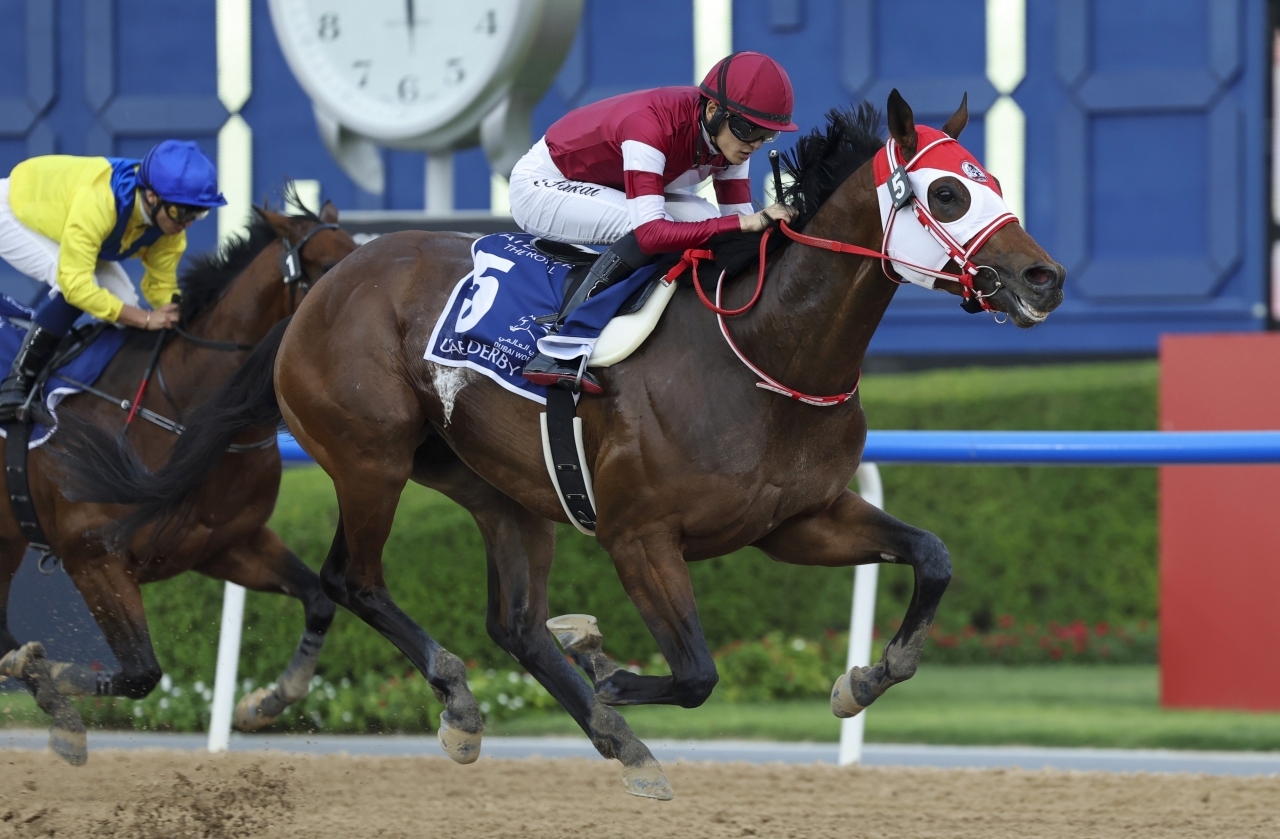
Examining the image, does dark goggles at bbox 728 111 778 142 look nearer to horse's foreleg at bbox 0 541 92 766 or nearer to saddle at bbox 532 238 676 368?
saddle at bbox 532 238 676 368

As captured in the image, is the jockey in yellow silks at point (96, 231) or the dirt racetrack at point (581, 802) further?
the jockey in yellow silks at point (96, 231)

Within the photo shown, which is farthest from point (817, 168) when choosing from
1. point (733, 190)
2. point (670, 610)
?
point (670, 610)

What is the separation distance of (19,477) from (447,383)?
1.47 m

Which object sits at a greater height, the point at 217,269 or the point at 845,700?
the point at 217,269

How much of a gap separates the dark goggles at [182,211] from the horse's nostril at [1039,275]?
239 cm

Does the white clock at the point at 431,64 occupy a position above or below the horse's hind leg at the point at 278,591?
above

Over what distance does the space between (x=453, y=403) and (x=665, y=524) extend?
0.64 metres

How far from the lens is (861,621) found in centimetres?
448

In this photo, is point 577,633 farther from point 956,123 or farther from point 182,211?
point 182,211

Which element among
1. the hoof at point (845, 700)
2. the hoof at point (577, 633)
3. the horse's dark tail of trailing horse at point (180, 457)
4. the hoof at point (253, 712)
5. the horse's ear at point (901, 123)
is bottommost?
the hoof at point (253, 712)

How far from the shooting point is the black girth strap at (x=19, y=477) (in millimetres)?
4309

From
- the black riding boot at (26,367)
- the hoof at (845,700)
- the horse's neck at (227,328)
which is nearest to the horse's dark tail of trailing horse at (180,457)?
the horse's neck at (227,328)

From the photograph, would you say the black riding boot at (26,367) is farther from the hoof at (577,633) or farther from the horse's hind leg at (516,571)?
the hoof at (577,633)

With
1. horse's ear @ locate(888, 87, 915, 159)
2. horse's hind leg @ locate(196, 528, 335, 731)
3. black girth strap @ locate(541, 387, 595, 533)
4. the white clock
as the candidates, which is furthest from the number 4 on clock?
horse's ear @ locate(888, 87, 915, 159)
